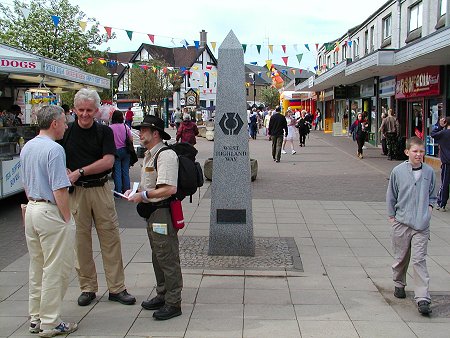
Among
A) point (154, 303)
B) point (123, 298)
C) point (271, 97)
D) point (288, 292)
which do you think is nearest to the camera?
point (154, 303)

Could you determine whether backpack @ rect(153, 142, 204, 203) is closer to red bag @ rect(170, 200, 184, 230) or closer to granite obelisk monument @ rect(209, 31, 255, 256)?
red bag @ rect(170, 200, 184, 230)

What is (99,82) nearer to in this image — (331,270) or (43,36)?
(331,270)

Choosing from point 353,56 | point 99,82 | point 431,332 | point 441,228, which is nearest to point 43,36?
point 99,82

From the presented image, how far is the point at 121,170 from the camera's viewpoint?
424 inches

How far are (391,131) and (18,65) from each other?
12.7 meters

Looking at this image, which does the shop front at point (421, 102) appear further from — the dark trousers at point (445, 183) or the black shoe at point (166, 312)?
the black shoe at point (166, 312)

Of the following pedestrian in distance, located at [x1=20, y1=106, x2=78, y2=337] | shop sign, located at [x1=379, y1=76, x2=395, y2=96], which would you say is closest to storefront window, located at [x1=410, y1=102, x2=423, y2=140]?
shop sign, located at [x1=379, y1=76, x2=395, y2=96]

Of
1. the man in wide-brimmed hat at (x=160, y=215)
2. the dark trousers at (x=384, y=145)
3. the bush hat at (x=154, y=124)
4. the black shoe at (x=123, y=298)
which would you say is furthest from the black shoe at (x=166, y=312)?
the dark trousers at (x=384, y=145)

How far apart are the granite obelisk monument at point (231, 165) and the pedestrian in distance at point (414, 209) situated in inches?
76.6

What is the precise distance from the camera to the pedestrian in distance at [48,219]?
13.8 feet

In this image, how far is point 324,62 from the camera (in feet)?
144

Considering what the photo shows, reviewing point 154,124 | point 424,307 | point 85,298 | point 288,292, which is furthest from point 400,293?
point 85,298

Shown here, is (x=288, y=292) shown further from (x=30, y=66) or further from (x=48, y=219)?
(x=30, y=66)

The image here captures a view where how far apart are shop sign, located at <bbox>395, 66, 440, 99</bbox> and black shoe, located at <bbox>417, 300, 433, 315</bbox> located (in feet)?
41.5
